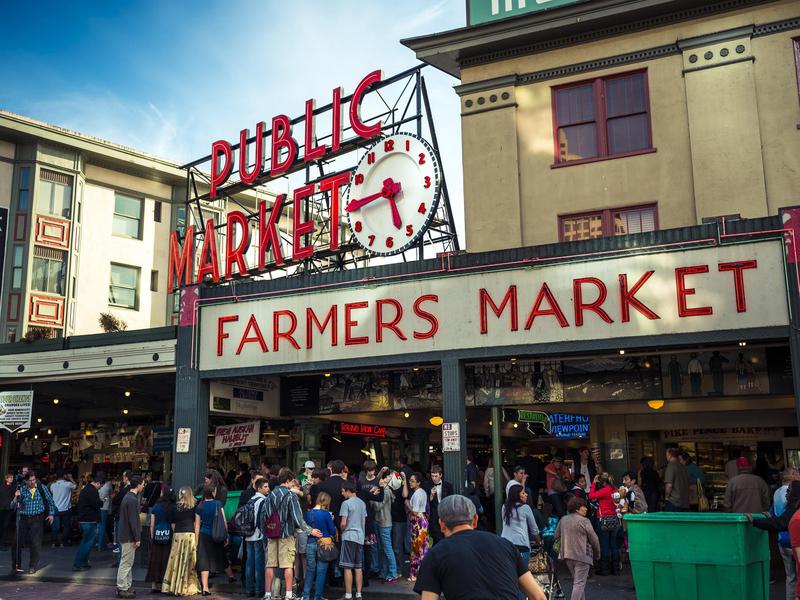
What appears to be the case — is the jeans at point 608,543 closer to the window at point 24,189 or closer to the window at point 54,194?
the window at point 54,194

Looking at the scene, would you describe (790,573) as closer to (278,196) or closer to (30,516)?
(30,516)

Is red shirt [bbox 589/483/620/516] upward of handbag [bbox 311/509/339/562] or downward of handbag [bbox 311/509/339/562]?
upward

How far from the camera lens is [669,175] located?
18.1 metres

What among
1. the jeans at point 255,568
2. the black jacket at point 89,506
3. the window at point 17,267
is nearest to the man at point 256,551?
the jeans at point 255,568

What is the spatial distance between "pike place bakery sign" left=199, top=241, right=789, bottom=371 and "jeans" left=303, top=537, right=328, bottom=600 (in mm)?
5076

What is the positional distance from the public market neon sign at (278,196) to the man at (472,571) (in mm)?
16591

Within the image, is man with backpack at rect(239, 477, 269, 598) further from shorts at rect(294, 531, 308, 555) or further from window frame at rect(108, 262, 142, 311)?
window frame at rect(108, 262, 142, 311)

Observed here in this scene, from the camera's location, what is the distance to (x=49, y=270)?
33875mm

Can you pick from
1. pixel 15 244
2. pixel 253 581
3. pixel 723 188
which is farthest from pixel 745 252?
pixel 15 244

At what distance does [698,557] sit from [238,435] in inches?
568

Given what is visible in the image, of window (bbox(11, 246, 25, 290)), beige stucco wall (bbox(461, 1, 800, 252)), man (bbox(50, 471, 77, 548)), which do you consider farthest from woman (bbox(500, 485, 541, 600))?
window (bbox(11, 246, 25, 290))

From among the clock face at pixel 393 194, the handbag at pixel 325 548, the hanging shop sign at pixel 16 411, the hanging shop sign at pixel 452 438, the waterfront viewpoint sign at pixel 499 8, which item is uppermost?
the waterfront viewpoint sign at pixel 499 8

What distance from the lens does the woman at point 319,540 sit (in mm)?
13430

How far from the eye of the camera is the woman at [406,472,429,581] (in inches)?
618
